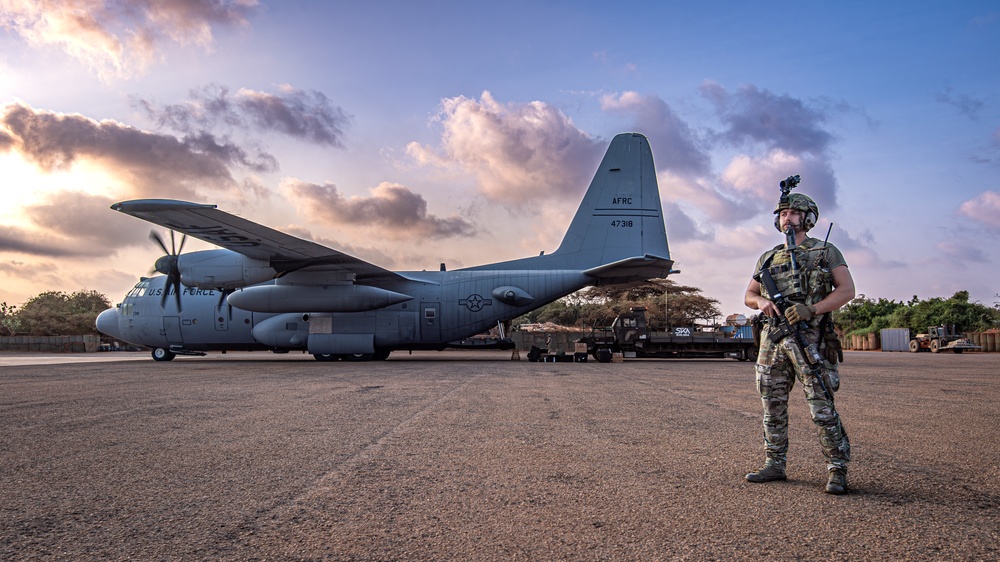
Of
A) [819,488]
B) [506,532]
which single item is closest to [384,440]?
[506,532]

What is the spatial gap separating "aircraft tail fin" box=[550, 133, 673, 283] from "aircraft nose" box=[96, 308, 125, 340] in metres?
20.3

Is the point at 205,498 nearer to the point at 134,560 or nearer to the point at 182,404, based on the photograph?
the point at 134,560

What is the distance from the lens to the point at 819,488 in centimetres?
459

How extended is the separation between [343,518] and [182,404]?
24.2 feet

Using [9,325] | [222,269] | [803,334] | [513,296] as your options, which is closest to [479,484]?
[803,334]

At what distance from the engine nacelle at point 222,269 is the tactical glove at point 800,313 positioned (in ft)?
69.6

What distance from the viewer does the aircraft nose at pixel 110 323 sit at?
27.7 meters

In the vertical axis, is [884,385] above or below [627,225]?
below

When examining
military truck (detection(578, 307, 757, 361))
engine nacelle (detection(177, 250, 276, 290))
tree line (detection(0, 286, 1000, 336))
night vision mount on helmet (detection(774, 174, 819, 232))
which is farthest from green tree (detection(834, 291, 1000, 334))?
night vision mount on helmet (detection(774, 174, 819, 232))

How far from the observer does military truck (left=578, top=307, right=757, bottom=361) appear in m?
27.6

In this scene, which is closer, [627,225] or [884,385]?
[884,385]

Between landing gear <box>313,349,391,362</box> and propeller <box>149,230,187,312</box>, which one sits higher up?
propeller <box>149,230,187,312</box>

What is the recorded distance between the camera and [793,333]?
4.89 meters

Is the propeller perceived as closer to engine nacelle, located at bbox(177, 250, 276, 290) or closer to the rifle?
engine nacelle, located at bbox(177, 250, 276, 290)
